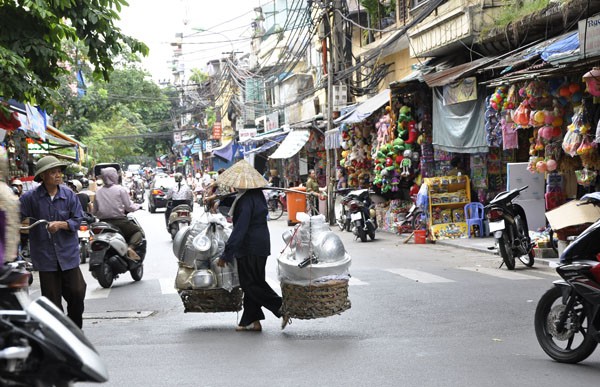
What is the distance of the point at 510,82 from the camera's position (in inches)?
589

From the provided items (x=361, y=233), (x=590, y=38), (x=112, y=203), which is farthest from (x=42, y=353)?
(x=361, y=233)

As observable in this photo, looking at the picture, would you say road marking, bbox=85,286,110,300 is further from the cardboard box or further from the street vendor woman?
the cardboard box

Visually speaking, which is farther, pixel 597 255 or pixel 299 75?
pixel 299 75

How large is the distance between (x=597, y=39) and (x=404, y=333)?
6.18 m

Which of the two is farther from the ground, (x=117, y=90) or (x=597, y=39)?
(x=117, y=90)

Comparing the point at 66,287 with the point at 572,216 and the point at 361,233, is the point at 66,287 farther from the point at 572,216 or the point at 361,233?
the point at 361,233

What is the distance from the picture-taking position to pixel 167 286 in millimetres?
13133

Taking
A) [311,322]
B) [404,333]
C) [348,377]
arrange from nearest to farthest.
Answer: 1. [348,377]
2. [404,333]
3. [311,322]

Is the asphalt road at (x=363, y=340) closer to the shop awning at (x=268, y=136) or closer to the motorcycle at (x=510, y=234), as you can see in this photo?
the motorcycle at (x=510, y=234)

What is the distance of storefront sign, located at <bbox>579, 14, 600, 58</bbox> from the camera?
1237cm

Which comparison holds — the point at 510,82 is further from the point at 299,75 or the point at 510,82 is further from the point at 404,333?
the point at 299,75

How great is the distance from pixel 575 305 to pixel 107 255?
8200 millimetres

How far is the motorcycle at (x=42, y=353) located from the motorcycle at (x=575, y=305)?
4.14 meters

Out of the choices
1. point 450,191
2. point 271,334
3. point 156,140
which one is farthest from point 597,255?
point 156,140
